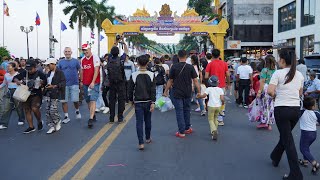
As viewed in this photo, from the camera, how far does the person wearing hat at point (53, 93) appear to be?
9.24 metres

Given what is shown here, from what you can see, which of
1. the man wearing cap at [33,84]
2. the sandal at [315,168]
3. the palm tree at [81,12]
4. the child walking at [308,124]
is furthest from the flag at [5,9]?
the sandal at [315,168]

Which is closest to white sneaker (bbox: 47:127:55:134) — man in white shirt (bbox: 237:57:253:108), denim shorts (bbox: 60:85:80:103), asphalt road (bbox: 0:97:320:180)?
asphalt road (bbox: 0:97:320:180)

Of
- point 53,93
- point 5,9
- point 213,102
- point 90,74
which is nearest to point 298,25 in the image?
point 5,9

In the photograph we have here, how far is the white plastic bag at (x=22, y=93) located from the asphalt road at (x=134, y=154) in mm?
775

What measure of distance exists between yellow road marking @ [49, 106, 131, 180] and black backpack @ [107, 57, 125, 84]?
1346mm

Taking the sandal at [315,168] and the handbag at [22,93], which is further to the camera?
the handbag at [22,93]

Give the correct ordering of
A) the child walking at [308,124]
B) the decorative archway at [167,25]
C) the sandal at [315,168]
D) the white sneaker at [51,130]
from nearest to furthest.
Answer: the sandal at [315,168]
the child walking at [308,124]
the white sneaker at [51,130]
the decorative archway at [167,25]

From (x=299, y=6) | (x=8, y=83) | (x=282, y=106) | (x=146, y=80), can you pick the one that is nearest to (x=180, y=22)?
(x=299, y=6)

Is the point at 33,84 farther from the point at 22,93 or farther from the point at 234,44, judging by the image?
the point at 234,44

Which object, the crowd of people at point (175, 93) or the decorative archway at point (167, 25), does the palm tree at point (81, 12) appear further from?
the crowd of people at point (175, 93)

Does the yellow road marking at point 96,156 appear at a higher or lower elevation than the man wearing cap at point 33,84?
lower

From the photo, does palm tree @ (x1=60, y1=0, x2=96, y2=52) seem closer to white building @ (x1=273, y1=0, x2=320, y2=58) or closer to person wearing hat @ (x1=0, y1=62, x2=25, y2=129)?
white building @ (x1=273, y1=0, x2=320, y2=58)

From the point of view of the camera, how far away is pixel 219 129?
9867 mm

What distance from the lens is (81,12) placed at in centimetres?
6150
